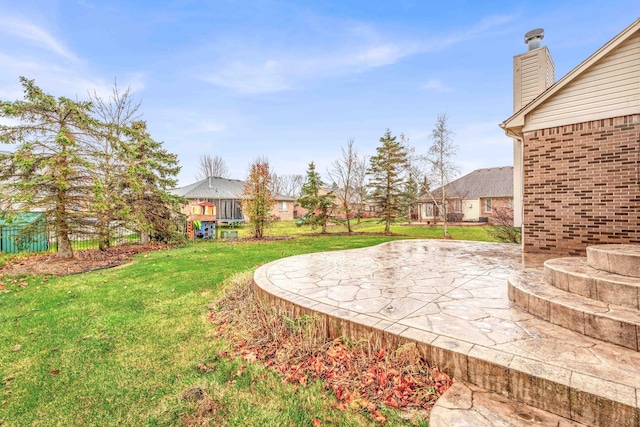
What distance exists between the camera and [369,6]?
1081 centimetres

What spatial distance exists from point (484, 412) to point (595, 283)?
7.01 feet

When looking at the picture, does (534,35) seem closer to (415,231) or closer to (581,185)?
(581,185)

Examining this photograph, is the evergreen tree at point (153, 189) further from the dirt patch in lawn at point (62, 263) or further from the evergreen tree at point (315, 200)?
the evergreen tree at point (315, 200)

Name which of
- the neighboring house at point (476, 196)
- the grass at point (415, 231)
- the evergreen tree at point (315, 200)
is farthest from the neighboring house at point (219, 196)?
the neighboring house at point (476, 196)

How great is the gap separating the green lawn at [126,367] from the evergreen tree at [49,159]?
3.71 metres

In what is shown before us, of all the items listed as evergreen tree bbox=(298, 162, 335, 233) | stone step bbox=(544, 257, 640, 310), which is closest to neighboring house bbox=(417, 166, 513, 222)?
evergreen tree bbox=(298, 162, 335, 233)

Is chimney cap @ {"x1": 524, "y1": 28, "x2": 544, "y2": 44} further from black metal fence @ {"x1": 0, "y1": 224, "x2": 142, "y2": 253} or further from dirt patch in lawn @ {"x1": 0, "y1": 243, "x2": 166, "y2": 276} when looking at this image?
black metal fence @ {"x1": 0, "y1": 224, "x2": 142, "y2": 253}

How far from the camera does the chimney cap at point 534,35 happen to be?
714 cm

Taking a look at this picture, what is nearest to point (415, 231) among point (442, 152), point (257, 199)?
point (442, 152)

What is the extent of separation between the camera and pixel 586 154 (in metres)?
5.41

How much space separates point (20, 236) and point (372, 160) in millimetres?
15785

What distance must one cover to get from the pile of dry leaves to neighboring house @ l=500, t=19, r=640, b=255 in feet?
17.7

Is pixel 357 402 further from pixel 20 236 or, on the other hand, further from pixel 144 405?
pixel 20 236

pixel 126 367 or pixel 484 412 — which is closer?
pixel 484 412
